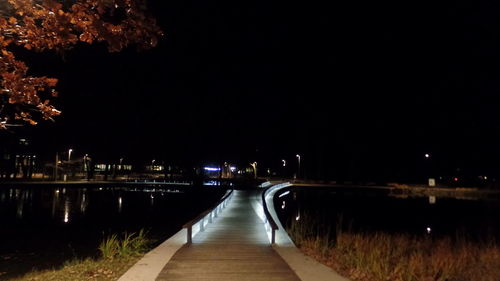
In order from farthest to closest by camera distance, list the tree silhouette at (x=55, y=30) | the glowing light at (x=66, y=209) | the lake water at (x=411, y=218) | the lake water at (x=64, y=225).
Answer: the glowing light at (x=66, y=209), the lake water at (x=411, y=218), the lake water at (x=64, y=225), the tree silhouette at (x=55, y=30)

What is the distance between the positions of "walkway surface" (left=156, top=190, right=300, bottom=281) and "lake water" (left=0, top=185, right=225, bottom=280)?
382cm

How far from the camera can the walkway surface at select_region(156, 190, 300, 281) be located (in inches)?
337

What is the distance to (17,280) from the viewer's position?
8609 mm

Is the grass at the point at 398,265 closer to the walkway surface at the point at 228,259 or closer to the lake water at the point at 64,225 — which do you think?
the walkway surface at the point at 228,259

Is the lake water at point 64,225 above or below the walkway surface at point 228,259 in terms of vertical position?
below

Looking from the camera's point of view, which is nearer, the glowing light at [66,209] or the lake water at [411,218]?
the lake water at [411,218]

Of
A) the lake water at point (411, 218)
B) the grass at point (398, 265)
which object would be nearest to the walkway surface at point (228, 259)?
the grass at point (398, 265)

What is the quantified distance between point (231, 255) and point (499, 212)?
2906cm

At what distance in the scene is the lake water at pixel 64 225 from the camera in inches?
549

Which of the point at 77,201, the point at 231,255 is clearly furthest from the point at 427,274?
the point at 77,201

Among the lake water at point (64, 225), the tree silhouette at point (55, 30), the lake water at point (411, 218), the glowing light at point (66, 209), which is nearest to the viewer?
the tree silhouette at point (55, 30)

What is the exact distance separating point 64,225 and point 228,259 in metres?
14.6

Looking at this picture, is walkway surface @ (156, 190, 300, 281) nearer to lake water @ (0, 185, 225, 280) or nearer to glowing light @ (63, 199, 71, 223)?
lake water @ (0, 185, 225, 280)

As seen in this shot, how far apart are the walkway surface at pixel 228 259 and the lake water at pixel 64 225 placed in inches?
150
